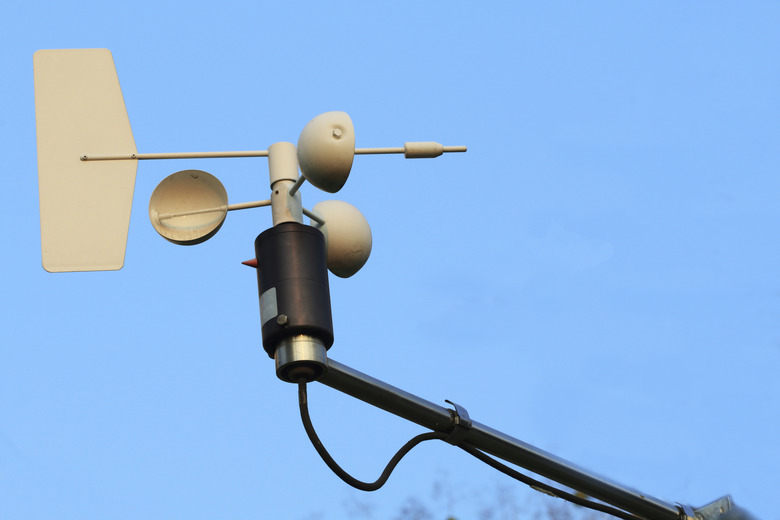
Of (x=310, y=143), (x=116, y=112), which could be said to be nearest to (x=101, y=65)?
(x=116, y=112)

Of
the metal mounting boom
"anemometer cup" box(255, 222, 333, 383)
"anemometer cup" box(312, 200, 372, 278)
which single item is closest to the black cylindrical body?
"anemometer cup" box(255, 222, 333, 383)

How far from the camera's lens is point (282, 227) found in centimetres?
352

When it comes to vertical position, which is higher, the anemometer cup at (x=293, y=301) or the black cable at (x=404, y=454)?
the anemometer cup at (x=293, y=301)

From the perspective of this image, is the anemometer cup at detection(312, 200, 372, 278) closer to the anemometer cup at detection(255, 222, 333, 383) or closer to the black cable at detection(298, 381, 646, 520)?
the anemometer cup at detection(255, 222, 333, 383)

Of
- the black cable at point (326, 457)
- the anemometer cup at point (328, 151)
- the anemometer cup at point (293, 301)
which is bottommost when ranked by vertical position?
the black cable at point (326, 457)

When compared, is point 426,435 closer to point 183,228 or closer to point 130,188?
point 183,228

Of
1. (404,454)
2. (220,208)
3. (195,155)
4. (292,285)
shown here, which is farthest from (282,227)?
(404,454)

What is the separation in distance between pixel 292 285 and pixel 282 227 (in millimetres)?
274

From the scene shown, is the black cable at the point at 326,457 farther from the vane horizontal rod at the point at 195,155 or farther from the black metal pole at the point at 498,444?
the vane horizontal rod at the point at 195,155

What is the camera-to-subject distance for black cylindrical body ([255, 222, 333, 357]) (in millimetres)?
3277

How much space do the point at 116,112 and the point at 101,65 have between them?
39cm

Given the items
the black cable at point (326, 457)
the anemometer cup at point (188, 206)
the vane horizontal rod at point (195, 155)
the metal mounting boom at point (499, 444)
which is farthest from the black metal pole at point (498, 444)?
the vane horizontal rod at point (195, 155)

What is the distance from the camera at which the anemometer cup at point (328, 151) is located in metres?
3.47

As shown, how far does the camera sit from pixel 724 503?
3.93m
